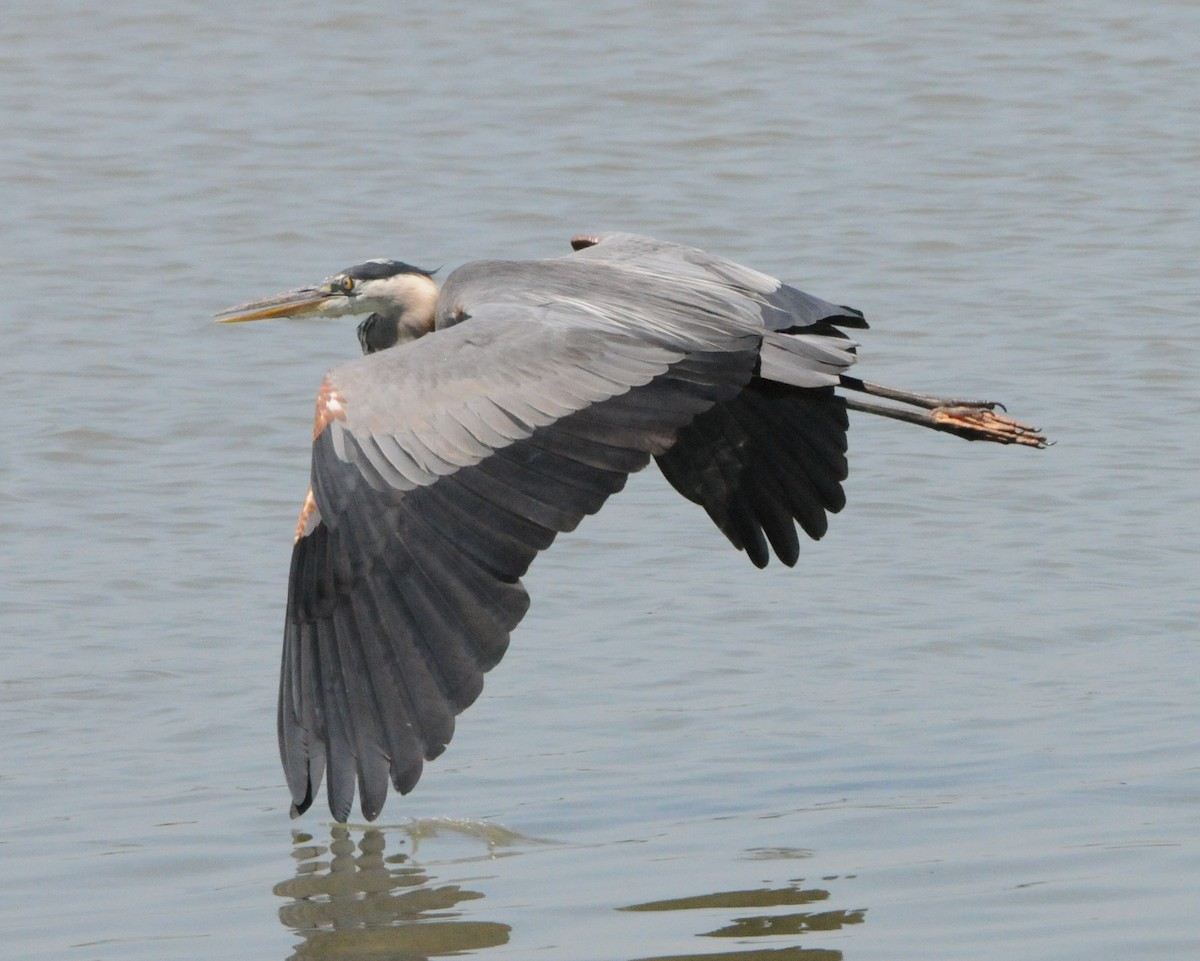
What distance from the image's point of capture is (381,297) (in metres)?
8.29

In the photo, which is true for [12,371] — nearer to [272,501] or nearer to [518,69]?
[272,501]

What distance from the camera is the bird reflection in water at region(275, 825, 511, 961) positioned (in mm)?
5672

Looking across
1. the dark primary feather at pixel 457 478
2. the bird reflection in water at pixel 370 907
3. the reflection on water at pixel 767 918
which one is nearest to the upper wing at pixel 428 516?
the dark primary feather at pixel 457 478

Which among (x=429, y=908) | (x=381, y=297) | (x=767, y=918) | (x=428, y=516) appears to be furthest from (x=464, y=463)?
(x=381, y=297)

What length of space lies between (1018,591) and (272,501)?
323 cm

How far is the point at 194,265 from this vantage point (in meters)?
13.1

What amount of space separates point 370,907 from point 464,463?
123 centimetres

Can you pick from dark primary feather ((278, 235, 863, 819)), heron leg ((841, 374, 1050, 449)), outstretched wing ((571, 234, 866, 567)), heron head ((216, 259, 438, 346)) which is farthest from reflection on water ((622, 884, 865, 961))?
heron head ((216, 259, 438, 346))

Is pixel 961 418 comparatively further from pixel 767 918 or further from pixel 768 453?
pixel 767 918

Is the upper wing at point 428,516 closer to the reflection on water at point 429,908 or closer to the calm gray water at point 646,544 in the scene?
the reflection on water at point 429,908

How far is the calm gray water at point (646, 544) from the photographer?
600 centimetres

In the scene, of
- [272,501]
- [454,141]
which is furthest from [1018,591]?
[454,141]

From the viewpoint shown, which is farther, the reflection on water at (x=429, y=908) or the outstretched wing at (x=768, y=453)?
the outstretched wing at (x=768, y=453)

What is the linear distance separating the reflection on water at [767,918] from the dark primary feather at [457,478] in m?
0.81
